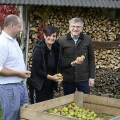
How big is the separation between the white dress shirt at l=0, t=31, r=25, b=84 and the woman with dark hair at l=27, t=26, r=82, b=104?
41cm

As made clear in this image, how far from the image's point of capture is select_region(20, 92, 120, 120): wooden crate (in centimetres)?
336

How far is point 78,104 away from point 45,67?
708mm

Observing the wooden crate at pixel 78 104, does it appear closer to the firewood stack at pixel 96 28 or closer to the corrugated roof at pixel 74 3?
the corrugated roof at pixel 74 3

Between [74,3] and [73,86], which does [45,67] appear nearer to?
[73,86]

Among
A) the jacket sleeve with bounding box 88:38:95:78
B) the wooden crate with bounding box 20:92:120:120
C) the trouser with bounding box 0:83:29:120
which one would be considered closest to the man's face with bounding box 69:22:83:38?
the jacket sleeve with bounding box 88:38:95:78

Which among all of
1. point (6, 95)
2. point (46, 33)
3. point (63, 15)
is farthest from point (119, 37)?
point (6, 95)

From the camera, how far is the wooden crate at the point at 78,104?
11.0 feet

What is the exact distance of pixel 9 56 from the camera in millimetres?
3516

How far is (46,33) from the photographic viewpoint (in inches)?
159


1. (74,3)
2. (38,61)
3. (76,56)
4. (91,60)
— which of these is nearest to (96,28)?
(74,3)

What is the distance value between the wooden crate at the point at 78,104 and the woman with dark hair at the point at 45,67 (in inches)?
11.7

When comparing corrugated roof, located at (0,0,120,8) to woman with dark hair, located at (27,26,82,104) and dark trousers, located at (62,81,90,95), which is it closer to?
dark trousers, located at (62,81,90,95)

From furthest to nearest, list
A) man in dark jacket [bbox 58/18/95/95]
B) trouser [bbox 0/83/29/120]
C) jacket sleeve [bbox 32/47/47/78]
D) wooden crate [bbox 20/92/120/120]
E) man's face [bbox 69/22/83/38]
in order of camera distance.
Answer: man in dark jacket [bbox 58/18/95/95]
man's face [bbox 69/22/83/38]
jacket sleeve [bbox 32/47/47/78]
trouser [bbox 0/83/29/120]
wooden crate [bbox 20/92/120/120]

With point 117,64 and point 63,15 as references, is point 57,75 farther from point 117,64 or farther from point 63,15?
point 117,64
